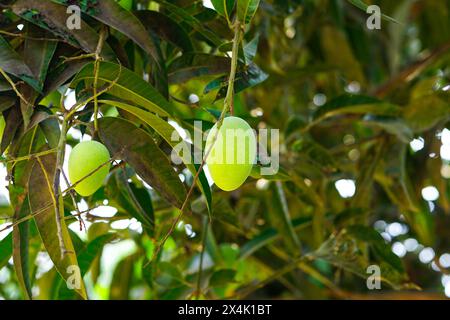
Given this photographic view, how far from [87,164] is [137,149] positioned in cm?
9

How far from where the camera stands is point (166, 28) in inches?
36.4

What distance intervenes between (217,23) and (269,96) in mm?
562

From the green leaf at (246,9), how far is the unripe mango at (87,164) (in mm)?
203

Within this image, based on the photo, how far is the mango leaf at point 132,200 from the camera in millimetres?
953

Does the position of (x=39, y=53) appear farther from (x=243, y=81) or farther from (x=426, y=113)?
(x=426, y=113)

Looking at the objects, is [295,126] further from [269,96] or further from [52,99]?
[52,99]

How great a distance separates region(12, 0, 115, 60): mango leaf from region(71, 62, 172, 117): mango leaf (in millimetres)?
46

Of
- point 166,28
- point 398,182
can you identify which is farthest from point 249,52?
point 398,182

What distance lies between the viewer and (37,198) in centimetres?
77

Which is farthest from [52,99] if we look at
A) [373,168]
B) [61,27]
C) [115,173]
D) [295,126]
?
[373,168]

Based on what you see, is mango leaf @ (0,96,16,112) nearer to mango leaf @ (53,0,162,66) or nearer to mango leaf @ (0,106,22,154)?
mango leaf @ (0,106,22,154)

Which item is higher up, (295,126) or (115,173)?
(295,126)
